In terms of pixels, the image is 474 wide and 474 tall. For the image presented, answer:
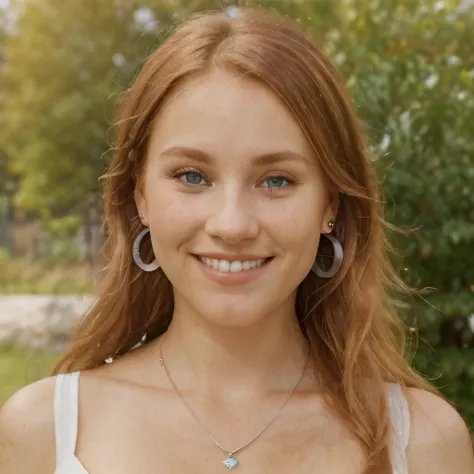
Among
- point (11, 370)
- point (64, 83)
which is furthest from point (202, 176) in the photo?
point (64, 83)

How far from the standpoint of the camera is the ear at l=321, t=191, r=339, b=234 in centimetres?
209

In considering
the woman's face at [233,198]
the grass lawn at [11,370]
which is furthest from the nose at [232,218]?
the grass lawn at [11,370]

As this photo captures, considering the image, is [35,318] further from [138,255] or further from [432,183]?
[138,255]

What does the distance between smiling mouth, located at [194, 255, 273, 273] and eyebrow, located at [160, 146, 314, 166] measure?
0.77 ft

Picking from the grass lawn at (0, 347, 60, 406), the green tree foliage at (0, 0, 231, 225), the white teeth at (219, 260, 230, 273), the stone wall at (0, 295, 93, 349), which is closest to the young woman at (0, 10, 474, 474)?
the white teeth at (219, 260, 230, 273)

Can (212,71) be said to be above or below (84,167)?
above

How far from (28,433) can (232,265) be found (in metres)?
0.68

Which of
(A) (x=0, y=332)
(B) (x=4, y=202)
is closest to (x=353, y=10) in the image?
(A) (x=0, y=332)

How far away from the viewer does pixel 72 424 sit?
6.61 ft

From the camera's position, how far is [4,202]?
18359mm

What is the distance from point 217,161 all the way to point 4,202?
17.4 meters

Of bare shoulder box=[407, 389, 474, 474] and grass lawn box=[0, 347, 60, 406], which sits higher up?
bare shoulder box=[407, 389, 474, 474]

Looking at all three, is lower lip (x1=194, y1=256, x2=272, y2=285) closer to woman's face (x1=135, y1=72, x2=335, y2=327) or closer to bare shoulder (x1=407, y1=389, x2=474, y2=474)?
woman's face (x1=135, y1=72, x2=335, y2=327)

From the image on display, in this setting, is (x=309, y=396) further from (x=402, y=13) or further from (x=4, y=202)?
(x=4, y=202)
